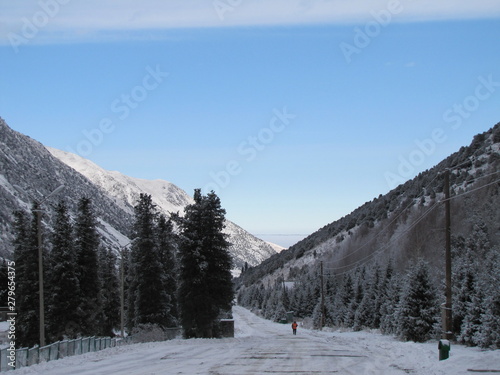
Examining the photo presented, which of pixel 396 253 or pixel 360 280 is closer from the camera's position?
pixel 360 280

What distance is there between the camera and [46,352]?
79.3 ft

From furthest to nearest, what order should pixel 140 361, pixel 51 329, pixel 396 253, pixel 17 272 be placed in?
pixel 396 253 < pixel 17 272 < pixel 51 329 < pixel 140 361

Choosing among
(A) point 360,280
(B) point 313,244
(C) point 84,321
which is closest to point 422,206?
(A) point 360,280

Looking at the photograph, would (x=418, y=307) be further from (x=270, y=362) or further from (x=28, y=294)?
(x=28, y=294)

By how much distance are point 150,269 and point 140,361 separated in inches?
1058

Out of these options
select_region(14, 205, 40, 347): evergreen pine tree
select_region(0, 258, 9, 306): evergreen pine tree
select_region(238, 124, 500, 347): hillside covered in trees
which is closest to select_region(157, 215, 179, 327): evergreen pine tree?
select_region(14, 205, 40, 347): evergreen pine tree

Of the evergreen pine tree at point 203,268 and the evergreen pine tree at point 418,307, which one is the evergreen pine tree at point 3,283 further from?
the evergreen pine tree at point 418,307

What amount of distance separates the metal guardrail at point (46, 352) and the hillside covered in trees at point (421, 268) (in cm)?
1968

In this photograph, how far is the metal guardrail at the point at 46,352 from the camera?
2086cm

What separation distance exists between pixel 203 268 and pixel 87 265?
9.79 m


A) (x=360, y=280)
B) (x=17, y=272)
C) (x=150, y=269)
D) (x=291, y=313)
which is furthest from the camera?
(x=291, y=313)

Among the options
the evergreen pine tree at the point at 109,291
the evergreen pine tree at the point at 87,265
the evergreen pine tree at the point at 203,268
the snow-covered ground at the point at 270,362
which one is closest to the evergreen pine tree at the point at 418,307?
the snow-covered ground at the point at 270,362

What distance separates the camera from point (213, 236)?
49594 millimetres

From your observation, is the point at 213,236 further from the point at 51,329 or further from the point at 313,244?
the point at 313,244
